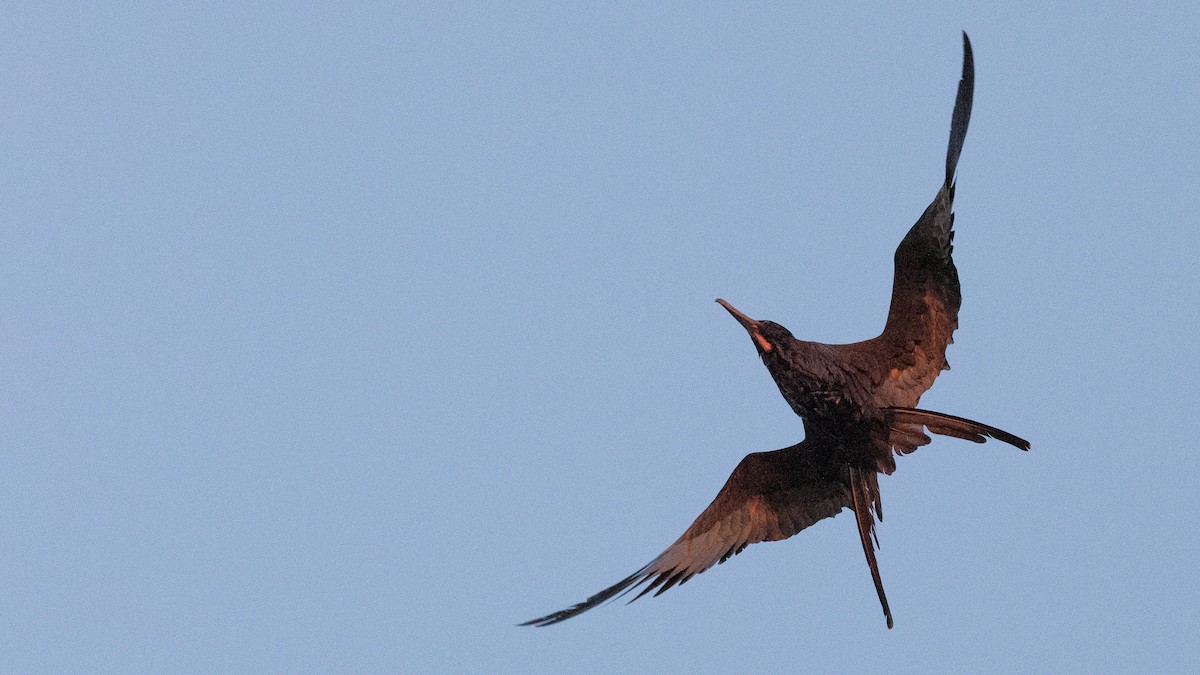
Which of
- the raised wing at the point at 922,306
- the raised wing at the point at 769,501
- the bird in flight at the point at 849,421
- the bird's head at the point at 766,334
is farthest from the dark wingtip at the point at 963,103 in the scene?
the raised wing at the point at 769,501

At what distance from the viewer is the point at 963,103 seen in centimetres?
760

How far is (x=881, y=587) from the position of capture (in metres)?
7.86

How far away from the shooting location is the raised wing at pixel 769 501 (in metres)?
8.40

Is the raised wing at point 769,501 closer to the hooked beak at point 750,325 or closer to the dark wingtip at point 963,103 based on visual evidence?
the hooked beak at point 750,325

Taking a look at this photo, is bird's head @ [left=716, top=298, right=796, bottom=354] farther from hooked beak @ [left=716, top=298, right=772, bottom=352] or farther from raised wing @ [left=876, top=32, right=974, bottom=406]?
raised wing @ [left=876, top=32, right=974, bottom=406]

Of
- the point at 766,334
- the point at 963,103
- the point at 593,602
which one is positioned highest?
the point at 963,103

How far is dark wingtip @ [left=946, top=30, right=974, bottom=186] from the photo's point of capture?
7594 mm

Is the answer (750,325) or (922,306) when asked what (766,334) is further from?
(922,306)

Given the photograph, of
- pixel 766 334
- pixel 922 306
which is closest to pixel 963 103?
pixel 922 306

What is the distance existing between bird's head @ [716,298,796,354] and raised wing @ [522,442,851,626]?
681 millimetres

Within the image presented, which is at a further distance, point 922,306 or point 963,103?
point 922,306

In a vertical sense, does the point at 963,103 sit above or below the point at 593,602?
above

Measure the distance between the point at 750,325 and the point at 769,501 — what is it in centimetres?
107

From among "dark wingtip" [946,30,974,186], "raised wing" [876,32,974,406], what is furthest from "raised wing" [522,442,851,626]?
"dark wingtip" [946,30,974,186]
